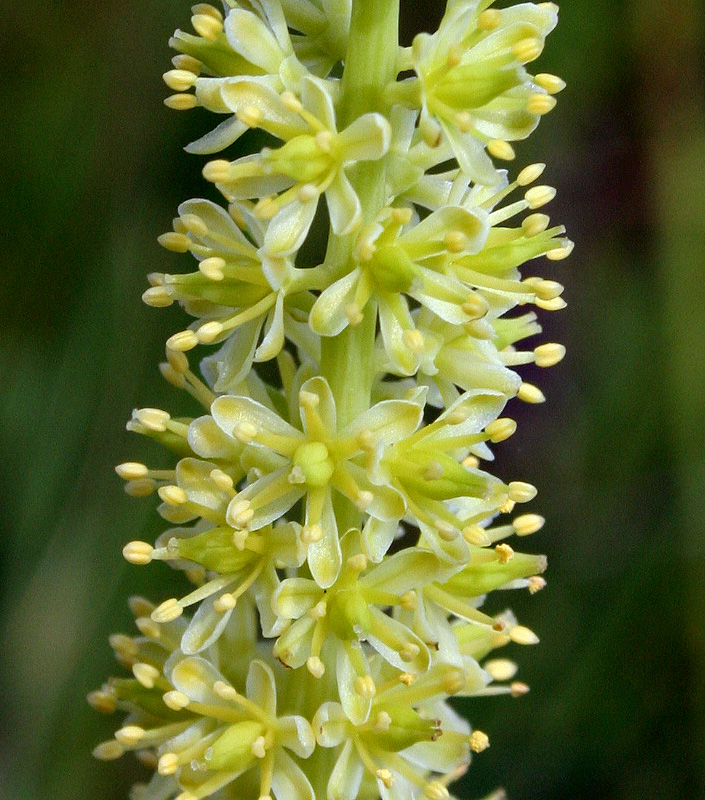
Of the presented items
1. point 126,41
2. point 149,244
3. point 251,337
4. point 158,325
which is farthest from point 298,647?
point 126,41

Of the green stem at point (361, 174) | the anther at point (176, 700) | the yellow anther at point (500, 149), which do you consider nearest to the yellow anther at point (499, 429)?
the green stem at point (361, 174)

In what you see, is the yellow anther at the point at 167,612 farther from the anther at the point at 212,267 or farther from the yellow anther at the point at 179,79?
the yellow anther at the point at 179,79

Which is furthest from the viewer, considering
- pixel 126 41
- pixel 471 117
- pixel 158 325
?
pixel 126 41

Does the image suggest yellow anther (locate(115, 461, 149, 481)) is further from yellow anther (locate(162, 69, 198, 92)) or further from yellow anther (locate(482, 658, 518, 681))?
yellow anther (locate(482, 658, 518, 681))

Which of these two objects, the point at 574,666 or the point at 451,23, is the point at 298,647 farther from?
the point at 574,666

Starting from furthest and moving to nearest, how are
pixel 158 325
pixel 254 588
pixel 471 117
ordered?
pixel 158 325 → pixel 254 588 → pixel 471 117

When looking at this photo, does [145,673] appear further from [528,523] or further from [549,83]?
[549,83]

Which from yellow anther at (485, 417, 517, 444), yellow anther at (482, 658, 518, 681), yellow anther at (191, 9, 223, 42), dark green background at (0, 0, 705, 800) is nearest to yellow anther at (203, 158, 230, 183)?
yellow anther at (191, 9, 223, 42)
